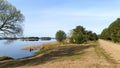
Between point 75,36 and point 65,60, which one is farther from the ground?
point 75,36

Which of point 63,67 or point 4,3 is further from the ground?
point 4,3

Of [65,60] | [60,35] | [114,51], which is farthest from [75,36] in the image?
[65,60]

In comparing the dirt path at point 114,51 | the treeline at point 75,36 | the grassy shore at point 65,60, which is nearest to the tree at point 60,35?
the treeline at point 75,36

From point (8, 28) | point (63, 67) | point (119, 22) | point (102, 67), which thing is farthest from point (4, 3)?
point (119, 22)

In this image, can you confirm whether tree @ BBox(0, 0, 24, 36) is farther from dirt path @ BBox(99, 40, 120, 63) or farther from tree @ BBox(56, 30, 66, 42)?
tree @ BBox(56, 30, 66, 42)

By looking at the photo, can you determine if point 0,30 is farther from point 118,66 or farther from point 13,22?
point 118,66

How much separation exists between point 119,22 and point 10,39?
69.2 m

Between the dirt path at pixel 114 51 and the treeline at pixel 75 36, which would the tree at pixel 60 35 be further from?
the dirt path at pixel 114 51

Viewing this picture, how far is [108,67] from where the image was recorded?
24812 mm

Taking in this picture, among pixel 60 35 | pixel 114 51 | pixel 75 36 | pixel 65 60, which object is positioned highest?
pixel 60 35

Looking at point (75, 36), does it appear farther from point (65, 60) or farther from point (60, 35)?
point (65, 60)

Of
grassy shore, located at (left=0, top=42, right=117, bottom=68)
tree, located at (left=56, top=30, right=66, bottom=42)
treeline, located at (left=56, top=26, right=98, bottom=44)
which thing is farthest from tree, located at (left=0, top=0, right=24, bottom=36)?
tree, located at (left=56, top=30, right=66, bottom=42)

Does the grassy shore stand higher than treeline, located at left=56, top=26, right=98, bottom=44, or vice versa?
treeline, located at left=56, top=26, right=98, bottom=44

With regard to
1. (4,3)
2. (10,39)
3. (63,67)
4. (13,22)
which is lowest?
(63,67)
